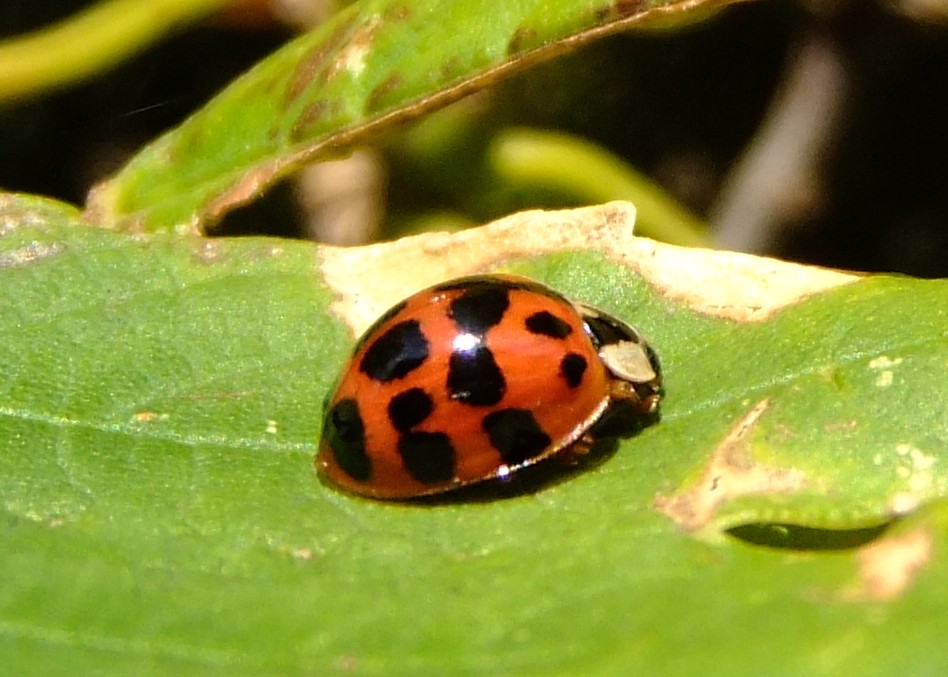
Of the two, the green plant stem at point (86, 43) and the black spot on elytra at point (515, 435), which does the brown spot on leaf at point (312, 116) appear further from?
the green plant stem at point (86, 43)

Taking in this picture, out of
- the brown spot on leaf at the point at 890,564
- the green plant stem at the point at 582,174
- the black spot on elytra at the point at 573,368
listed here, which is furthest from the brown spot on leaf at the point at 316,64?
the brown spot on leaf at the point at 890,564

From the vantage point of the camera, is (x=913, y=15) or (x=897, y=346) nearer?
(x=897, y=346)

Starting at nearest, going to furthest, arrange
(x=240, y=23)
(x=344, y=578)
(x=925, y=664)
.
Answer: (x=925, y=664), (x=344, y=578), (x=240, y=23)

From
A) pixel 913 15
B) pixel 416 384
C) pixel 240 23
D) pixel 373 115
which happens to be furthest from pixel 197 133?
pixel 913 15

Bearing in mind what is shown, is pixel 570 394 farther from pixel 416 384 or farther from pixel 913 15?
pixel 913 15

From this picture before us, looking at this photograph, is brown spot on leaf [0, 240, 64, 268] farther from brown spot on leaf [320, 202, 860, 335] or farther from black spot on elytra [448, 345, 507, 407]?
black spot on elytra [448, 345, 507, 407]

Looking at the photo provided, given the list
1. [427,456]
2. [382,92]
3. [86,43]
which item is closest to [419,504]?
[427,456]

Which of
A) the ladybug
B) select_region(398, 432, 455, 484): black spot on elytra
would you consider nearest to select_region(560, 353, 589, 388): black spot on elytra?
the ladybug
